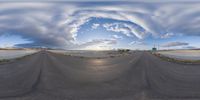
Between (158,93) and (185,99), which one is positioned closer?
(185,99)

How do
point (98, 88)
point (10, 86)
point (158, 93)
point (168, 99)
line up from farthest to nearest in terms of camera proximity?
1. point (10, 86)
2. point (98, 88)
3. point (158, 93)
4. point (168, 99)

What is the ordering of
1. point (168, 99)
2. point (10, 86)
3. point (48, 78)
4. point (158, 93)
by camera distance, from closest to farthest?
1. point (168, 99)
2. point (158, 93)
3. point (10, 86)
4. point (48, 78)

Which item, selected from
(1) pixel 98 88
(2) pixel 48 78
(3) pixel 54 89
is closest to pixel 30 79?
(2) pixel 48 78

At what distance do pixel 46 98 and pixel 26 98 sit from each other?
2.79 feet

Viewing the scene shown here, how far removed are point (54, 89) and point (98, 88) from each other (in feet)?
6.93

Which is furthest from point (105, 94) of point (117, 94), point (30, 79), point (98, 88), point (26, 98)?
point (30, 79)

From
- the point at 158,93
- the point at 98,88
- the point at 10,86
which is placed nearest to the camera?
the point at 158,93

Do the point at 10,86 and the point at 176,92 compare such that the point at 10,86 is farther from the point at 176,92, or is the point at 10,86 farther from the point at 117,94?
the point at 176,92

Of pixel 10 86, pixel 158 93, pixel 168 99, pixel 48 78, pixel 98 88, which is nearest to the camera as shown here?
pixel 168 99

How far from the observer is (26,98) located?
12.0 metres

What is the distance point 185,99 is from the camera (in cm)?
1205

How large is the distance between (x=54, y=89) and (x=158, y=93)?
15.8 ft

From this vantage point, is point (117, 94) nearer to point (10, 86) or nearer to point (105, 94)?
point (105, 94)

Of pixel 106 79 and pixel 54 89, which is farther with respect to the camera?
Result: pixel 106 79
